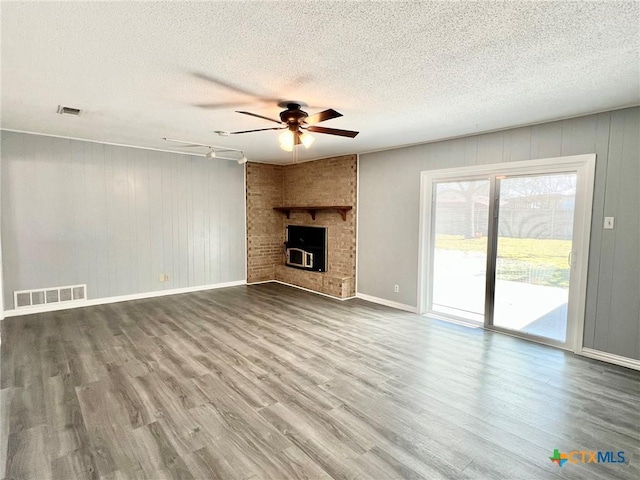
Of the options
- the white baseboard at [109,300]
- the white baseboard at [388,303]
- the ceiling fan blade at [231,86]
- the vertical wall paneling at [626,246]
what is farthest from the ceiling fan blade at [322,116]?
the white baseboard at [109,300]

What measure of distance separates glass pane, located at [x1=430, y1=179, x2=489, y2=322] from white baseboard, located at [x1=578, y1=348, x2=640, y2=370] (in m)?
1.14

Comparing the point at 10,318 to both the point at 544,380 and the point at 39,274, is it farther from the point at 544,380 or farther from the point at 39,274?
the point at 544,380

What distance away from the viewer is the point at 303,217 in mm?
6848

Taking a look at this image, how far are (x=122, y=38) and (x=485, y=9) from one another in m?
2.07

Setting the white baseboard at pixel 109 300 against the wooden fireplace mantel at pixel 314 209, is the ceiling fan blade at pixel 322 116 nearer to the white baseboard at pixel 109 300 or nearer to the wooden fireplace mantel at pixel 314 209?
the wooden fireplace mantel at pixel 314 209

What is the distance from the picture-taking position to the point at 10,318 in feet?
14.5

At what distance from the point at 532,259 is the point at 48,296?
652 centimetres

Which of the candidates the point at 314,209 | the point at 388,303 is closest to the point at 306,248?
the point at 314,209

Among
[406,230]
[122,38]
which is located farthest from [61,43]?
[406,230]

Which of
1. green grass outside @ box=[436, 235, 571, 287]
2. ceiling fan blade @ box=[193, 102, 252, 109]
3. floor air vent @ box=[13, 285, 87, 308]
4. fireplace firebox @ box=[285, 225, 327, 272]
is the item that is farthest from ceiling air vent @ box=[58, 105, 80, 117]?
green grass outside @ box=[436, 235, 571, 287]

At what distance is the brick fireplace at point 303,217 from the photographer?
584 centimetres

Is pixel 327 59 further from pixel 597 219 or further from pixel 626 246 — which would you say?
pixel 626 246

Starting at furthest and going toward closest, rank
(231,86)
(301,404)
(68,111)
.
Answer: (68,111) < (231,86) < (301,404)

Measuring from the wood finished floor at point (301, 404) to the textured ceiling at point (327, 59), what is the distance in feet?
8.18
